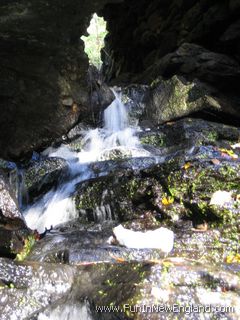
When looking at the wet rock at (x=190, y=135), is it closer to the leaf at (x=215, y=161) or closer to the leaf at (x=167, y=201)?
the leaf at (x=215, y=161)

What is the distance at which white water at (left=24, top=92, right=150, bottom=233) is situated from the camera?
6.09m

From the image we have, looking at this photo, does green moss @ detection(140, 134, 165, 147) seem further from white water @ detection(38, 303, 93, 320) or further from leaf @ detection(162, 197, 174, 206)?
white water @ detection(38, 303, 93, 320)

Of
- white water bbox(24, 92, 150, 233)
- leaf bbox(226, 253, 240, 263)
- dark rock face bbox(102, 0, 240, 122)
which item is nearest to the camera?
leaf bbox(226, 253, 240, 263)

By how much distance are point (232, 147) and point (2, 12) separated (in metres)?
4.85

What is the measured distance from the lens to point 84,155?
8.78m

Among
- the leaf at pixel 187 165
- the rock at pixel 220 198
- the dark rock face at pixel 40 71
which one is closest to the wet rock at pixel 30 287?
the rock at pixel 220 198

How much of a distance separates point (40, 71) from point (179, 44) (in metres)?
8.77

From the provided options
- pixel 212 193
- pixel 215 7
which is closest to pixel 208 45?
pixel 215 7

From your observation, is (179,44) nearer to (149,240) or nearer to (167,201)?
(167,201)

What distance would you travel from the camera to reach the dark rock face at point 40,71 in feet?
17.4

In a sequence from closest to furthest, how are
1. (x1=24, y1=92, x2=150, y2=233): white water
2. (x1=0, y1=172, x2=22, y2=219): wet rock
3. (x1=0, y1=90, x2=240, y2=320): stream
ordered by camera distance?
(x1=0, y1=90, x2=240, y2=320): stream
(x1=0, y1=172, x2=22, y2=219): wet rock
(x1=24, y1=92, x2=150, y2=233): white water

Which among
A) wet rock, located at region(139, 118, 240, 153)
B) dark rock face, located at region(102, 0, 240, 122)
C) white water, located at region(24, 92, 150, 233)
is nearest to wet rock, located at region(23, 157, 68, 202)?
white water, located at region(24, 92, 150, 233)

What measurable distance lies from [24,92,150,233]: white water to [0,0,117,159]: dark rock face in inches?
41.2

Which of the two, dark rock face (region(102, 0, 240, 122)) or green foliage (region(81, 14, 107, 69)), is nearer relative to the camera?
dark rock face (region(102, 0, 240, 122))
